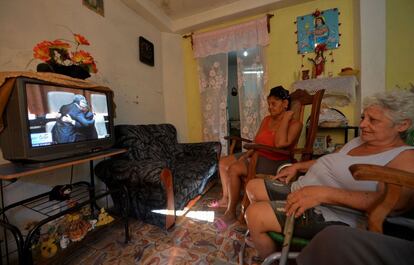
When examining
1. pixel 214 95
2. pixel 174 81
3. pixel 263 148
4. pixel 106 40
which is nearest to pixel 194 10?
pixel 174 81

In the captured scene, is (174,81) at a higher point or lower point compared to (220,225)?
higher

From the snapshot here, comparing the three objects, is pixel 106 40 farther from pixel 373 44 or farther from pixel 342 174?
pixel 373 44

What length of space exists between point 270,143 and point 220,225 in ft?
2.61

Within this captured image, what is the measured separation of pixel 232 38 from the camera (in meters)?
2.62

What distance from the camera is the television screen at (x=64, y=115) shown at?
1026 millimetres

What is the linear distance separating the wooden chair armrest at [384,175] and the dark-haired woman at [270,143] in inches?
34.6

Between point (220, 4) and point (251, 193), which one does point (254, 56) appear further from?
point (251, 193)

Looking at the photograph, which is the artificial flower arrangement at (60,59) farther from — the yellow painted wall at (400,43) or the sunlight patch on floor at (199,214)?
the yellow painted wall at (400,43)

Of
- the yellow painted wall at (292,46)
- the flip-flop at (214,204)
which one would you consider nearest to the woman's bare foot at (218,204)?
the flip-flop at (214,204)

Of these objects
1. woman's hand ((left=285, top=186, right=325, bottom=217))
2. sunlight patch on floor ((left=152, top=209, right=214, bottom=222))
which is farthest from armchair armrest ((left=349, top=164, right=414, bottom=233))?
sunlight patch on floor ((left=152, top=209, right=214, bottom=222))

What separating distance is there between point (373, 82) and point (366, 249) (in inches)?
83.5

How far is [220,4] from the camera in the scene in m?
2.50

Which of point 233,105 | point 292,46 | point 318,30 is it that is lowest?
point 233,105

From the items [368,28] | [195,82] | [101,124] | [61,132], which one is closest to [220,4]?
[195,82]
